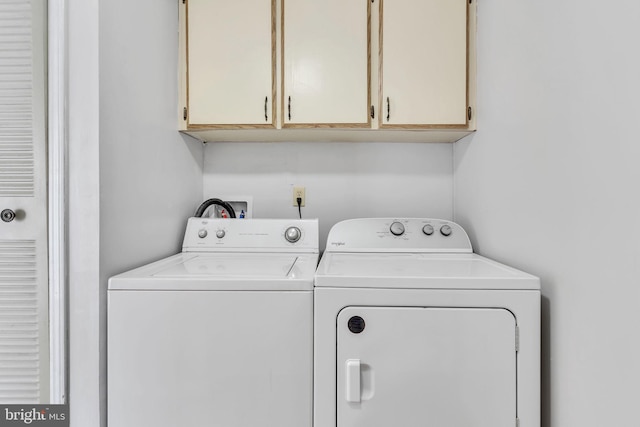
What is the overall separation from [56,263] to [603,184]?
1.55 meters

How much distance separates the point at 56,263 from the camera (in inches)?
44.8

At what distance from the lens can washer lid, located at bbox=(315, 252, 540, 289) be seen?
1.08 meters

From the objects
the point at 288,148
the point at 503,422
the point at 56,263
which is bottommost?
the point at 503,422

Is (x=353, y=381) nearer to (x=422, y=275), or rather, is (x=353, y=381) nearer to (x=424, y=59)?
(x=422, y=275)

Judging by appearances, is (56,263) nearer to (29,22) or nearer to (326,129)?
(29,22)

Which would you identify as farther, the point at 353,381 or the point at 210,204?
the point at 210,204

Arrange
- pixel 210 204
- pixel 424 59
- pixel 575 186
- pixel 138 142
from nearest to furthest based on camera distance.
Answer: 1. pixel 575 186
2. pixel 138 142
3. pixel 424 59
4. pixel 210 204

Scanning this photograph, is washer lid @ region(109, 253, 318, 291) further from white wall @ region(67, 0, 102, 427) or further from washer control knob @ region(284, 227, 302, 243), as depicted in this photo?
washer control knob @ region(284, 227, 302, 243)

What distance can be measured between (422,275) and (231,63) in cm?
128

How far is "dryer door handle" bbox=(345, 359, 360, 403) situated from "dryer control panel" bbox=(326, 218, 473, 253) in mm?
717

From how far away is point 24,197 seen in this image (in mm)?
1140

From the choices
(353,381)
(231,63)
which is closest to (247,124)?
(231,63)

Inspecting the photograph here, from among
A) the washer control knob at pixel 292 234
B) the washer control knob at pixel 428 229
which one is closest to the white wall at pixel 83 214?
the washer control knob at pixel 292 234

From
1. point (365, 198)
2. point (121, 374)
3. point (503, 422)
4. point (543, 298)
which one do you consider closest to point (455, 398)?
point (503, 422)
